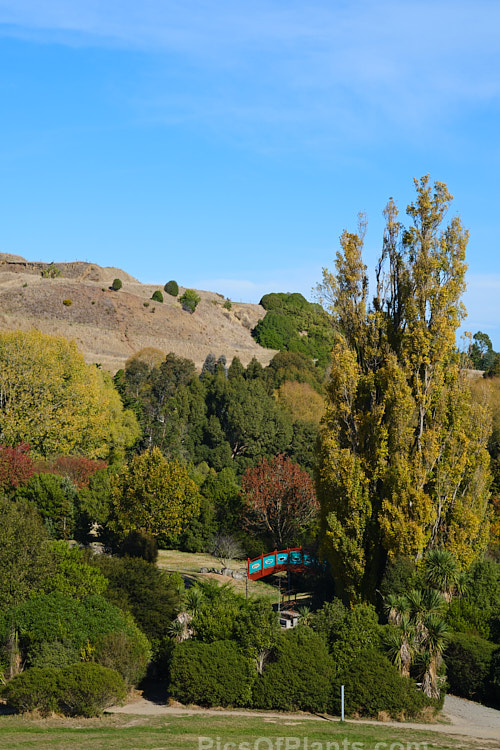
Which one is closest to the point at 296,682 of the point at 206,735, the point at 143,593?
the point at 206,735

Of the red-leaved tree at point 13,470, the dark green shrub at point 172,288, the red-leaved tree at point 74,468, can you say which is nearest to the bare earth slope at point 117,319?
the dark green shrub at point 172,288

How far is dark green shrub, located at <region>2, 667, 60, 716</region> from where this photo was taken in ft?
58.0

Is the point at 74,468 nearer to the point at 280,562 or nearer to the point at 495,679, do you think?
the point at 280,562

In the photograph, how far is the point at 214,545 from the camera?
136 ft

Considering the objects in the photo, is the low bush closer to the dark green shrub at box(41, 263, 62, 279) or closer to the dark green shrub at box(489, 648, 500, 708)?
the dark green shrub at box(489, 648, 500, 708)

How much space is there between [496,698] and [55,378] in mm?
36352

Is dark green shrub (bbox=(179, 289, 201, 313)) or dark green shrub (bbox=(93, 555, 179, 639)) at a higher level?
dark green shrub (bbox=(179, 289, 201, 313))

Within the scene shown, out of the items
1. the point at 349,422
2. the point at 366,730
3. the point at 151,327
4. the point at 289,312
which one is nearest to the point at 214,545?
the point at 349,422

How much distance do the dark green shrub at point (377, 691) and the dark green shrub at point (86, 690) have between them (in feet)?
18.3

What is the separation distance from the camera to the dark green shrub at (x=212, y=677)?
63.3ft

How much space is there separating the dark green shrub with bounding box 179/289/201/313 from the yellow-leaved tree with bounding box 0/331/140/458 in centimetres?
6869

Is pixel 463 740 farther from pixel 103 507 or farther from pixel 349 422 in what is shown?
pixel 103 507

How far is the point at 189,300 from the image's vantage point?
125m

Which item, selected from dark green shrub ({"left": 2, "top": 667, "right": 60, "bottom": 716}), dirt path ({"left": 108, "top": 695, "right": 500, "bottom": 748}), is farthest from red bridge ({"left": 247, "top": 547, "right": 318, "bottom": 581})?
dark green shrub ({"left": 2, "top": 667, "right": 60, "bottom": 716})
